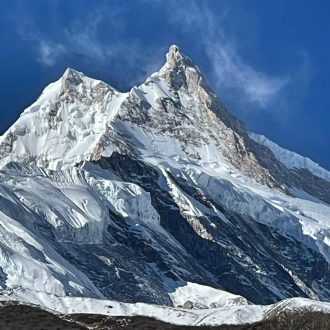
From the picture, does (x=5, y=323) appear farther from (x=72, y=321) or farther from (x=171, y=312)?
(x=171, y=312)

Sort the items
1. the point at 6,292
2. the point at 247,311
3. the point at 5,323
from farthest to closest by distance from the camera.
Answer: the point at 6,292 → the point at 247,311 → the point at 5,323

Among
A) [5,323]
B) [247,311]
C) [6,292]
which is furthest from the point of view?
[6,292]

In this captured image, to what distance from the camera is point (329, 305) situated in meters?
95.4

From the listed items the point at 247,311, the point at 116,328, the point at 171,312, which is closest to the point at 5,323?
the point at 116,328

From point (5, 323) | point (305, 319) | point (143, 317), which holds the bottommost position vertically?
point (5, 323)

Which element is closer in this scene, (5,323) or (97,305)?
(5,323)

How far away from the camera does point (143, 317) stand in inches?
3792

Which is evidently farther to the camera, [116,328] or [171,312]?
[171,312]

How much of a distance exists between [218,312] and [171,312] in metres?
4.68

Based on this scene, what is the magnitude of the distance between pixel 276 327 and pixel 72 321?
18.8 m

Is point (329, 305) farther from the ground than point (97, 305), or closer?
farther from the ground

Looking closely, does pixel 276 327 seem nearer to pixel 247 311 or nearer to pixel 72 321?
pixel 247 311

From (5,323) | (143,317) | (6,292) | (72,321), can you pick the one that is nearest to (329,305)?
(143,317)

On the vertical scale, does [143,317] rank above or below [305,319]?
below
